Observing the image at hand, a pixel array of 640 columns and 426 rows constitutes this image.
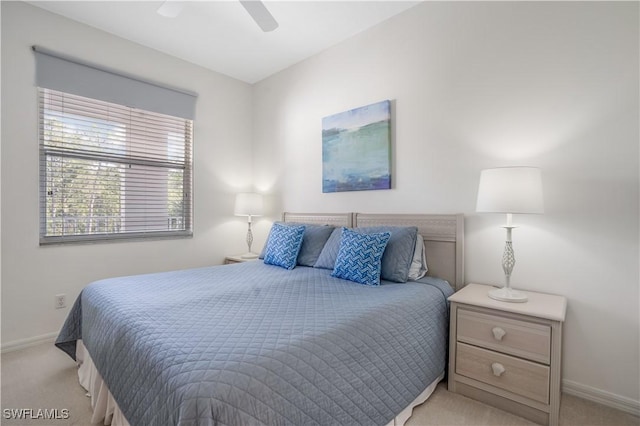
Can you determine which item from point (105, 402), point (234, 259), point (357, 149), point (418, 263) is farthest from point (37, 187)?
point (418, 263)

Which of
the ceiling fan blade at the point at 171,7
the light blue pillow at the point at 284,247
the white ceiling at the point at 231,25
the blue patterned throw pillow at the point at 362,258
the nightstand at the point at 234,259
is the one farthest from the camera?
the nightstand at the point at 234,259

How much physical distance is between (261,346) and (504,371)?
4.54 ft

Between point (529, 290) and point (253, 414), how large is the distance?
188cm

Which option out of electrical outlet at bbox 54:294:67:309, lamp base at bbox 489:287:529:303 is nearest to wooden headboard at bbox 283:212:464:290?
lamp base at bbox 489:287:529:303

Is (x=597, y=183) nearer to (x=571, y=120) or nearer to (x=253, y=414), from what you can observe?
(x=571, y=120)

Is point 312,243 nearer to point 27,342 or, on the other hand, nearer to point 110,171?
point 110,171

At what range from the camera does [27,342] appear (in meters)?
2.45

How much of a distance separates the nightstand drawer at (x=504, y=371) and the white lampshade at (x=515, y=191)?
31.7 inches

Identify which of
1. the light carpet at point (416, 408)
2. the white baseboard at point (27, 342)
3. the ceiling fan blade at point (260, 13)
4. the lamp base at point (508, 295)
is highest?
the ceiling fan blade at point (260, 13)

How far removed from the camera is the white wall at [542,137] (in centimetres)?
170

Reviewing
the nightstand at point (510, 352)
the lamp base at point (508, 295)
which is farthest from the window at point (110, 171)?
the lamp base at point (508, 295)

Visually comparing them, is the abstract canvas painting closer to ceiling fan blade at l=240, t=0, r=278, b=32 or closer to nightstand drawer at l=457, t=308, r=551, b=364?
ceiling fan blade at l=240, t=0, r=278, b=32

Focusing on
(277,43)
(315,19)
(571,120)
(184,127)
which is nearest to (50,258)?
(184,127)

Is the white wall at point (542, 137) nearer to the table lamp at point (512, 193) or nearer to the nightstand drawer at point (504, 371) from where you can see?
the table lamp at point (512, 193)
